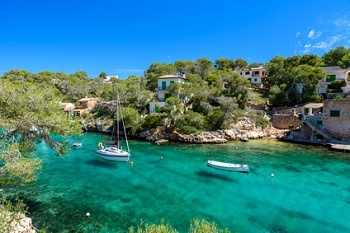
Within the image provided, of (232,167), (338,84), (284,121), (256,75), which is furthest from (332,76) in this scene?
(232,167)

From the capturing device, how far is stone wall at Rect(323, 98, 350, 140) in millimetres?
32156

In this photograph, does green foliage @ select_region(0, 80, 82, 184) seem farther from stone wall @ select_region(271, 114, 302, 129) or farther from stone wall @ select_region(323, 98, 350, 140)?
stone wall @ select_region(271, 114, 302, 129)

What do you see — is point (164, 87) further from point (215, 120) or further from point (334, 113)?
point (334, 113)

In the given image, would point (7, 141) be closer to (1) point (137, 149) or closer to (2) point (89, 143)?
(1) point (137, 149)

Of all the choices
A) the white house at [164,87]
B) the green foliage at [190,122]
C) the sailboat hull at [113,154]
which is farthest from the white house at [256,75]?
the sailboat hull at [113,154]

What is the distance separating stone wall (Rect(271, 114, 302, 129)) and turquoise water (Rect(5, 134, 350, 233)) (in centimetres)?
1103

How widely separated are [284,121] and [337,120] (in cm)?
Answer: 884

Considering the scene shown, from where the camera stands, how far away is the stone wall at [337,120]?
3216 cm

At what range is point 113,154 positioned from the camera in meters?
25.1

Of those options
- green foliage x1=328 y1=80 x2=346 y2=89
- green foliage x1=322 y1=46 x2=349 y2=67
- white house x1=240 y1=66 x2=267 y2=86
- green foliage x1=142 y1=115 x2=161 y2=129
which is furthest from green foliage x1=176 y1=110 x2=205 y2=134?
green foliage x1=322 y1=46 x2=349 y2=67

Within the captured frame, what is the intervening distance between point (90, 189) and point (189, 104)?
30.3 metres

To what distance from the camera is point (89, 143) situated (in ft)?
116

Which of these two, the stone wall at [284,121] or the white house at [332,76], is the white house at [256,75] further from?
the stone wall at [284,121]

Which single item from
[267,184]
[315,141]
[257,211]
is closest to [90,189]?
[257,211]
